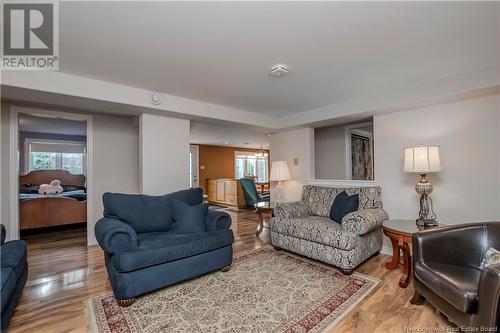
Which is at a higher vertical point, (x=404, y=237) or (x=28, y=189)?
(x=28, y=189)

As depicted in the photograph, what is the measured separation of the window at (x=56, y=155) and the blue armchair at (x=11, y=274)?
5.50 metres

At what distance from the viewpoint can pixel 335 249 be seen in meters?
2.63

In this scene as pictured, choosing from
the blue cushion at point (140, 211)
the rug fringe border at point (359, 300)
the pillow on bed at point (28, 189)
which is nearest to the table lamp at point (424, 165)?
the rug fringe border at point (359, 300)

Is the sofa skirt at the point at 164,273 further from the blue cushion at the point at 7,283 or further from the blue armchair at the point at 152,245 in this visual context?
the blue cushion at the point at 7,283

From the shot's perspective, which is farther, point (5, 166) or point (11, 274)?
point (5, 166)

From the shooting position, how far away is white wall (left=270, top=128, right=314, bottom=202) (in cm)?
441

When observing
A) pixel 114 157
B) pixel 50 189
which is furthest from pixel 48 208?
pixel 114 157

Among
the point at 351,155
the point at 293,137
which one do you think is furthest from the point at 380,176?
the point at 293,137

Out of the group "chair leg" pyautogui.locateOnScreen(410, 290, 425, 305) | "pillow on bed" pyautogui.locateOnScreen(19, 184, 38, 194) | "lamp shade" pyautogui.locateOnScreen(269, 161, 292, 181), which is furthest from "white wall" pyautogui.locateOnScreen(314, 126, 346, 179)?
"pillow on bed" pyautogui.locateOnScreen(19, 184, 38, 194)

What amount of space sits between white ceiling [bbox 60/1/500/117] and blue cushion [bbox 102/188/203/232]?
1358 mm

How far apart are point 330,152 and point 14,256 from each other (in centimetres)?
483

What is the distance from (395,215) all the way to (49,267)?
455cm

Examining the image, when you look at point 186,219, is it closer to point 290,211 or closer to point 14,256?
point 14,256

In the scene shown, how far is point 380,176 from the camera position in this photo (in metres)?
3.41
